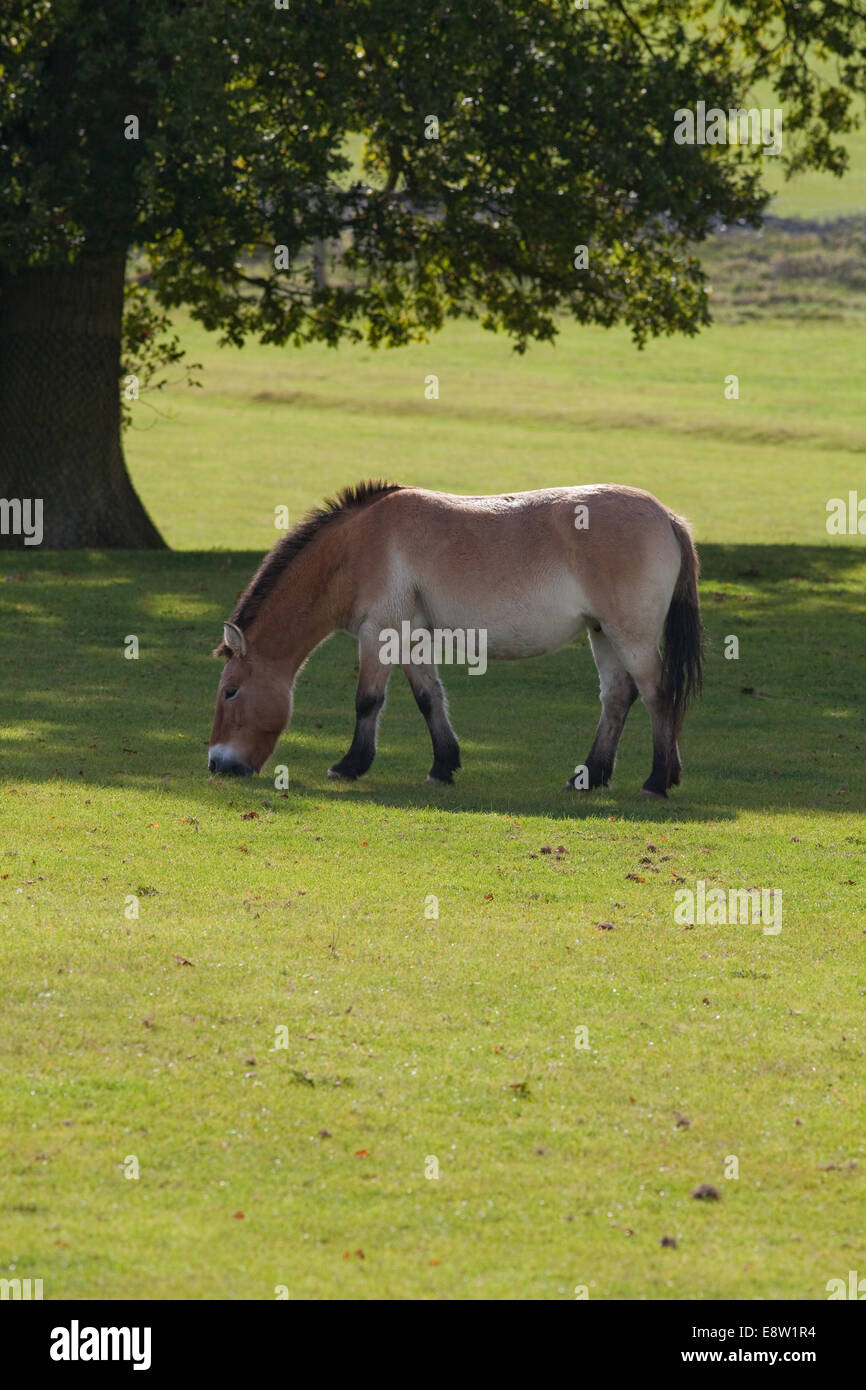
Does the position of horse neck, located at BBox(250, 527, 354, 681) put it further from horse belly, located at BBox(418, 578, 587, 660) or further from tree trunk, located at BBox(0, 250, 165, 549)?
tree trunk, located at BBox(0, 250, 165, 549)

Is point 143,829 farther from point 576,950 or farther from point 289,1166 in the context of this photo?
Answer: point 289,1166

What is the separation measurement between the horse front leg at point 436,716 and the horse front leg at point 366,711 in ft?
0.80

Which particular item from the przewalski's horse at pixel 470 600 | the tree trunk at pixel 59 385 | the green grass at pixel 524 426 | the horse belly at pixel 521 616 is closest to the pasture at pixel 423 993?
the przewalski's horse at pixel 470 600

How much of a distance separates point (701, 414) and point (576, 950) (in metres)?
47.7

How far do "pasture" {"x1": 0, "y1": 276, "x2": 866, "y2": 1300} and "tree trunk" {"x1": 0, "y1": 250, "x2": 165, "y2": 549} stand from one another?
538 centimetres

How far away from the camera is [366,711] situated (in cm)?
1336

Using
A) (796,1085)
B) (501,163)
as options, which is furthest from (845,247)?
(796,1085)

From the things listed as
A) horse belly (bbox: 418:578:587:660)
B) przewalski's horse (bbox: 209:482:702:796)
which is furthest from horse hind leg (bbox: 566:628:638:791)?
horse belly (bbox: 418:578:587:660)

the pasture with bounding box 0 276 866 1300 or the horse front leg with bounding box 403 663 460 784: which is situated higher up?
the horse front leg with bounding box 403 663 460 784

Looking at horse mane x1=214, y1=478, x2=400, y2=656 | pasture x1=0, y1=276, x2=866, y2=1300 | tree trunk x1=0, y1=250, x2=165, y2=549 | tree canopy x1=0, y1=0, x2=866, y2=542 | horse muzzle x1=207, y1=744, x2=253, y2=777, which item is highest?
tree canopy x1=0, y1=0, x2=866, y2=542

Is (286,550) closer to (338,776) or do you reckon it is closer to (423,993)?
(338,776)

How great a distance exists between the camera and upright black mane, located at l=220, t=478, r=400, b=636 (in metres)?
13.3

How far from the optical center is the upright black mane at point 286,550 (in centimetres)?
1327

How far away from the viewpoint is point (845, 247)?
324ft
